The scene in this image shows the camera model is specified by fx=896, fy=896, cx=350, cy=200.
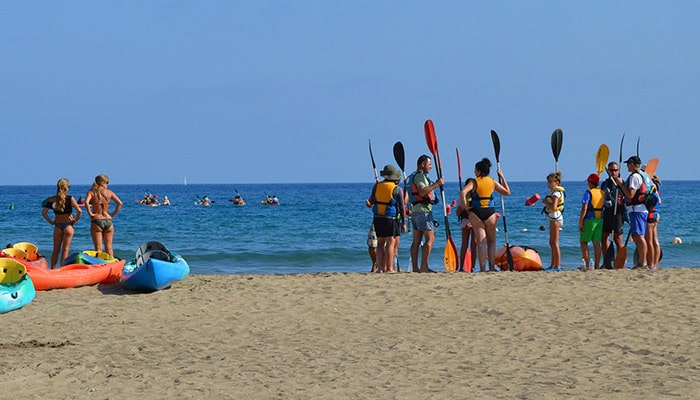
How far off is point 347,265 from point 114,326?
1024 cm

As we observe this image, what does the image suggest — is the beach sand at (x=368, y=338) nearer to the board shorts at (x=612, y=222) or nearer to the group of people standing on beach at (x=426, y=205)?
the group of people standing on beach at (x=426, y=205)

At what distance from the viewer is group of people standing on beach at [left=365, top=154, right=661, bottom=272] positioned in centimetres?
1080

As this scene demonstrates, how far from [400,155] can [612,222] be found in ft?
9.84

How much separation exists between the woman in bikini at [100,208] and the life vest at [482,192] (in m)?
4.75

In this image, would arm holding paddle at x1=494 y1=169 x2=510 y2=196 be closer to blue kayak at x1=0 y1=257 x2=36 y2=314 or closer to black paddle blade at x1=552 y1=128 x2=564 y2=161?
black paddle blade at x1=552 y1=128 x2=564 y2=161

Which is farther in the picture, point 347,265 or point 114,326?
point 347,265

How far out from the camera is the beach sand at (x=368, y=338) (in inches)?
258

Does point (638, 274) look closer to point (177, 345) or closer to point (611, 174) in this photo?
point (611, 174)

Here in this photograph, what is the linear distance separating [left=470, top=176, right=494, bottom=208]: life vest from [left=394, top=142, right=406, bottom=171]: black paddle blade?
1.84 metres

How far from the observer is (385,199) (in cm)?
1097

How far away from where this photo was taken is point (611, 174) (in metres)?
11.1

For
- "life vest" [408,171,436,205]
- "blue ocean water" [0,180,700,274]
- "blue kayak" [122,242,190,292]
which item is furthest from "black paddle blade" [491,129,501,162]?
"blue ocean water" [0,180,700,274]

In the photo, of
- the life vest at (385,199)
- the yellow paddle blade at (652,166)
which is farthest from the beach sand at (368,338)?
the yellow paddle blade at (652,166)

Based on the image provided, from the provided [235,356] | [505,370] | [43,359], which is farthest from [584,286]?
[43,359]
